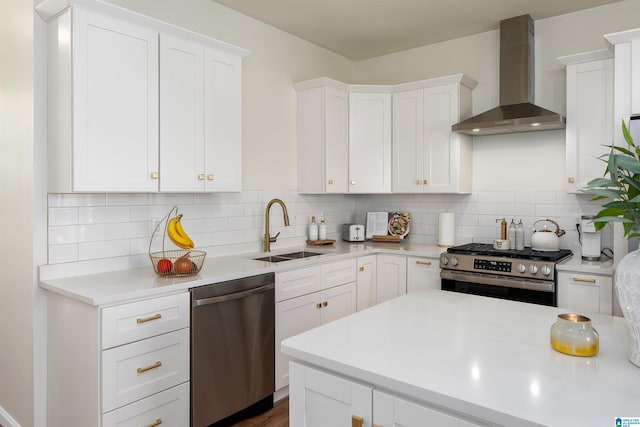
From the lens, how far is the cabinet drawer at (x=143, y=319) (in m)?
2.22

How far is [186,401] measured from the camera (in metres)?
2.57

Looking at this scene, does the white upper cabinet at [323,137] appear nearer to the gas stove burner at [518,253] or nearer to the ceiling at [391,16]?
the ceiling at [391,16]

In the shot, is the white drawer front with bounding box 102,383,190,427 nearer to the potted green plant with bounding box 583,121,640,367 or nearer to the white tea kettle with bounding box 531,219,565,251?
the potted green plant with bounding box 583,121,640,367

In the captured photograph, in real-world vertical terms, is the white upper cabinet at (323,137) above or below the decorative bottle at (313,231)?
above

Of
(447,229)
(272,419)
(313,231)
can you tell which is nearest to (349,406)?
(272,419)

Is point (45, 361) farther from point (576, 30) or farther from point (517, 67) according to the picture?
point (576, 30)

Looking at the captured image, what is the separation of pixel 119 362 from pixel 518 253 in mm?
2772

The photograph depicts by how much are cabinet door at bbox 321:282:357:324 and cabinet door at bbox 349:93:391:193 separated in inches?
41.0

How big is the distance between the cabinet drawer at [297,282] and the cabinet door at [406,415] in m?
1.90

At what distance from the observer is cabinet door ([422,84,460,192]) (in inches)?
157

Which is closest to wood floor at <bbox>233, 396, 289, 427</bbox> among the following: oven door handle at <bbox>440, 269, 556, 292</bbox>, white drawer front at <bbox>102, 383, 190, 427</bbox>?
white drawer front at <bbox>102, 383, 190, 427</bbox>

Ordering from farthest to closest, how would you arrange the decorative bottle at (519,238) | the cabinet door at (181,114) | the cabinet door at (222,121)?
the decorative bottle at (519,238), the cabinet door at (222,121), the cabinet door at (181,114)

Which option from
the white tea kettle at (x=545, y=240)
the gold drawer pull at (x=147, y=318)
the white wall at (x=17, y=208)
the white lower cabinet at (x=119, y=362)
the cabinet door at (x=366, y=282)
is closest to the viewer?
the white lower cabinet at (x=119, y=362)

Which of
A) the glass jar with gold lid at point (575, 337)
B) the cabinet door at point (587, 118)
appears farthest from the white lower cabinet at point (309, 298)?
the glass jar with gold lid at point (575, 337)
